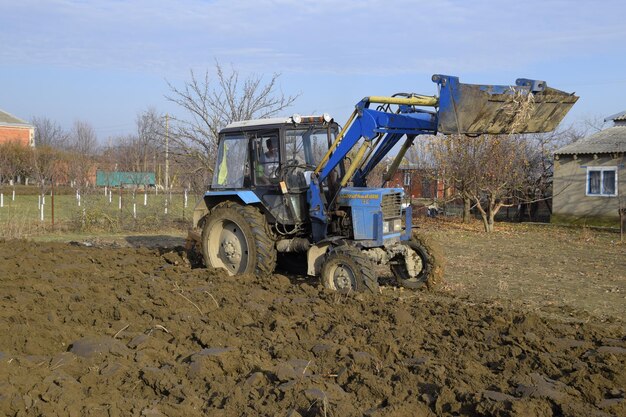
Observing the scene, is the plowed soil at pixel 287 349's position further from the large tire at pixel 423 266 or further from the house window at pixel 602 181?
the house window at pixel 602 181

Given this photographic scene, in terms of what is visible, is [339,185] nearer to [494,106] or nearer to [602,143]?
[494,106]

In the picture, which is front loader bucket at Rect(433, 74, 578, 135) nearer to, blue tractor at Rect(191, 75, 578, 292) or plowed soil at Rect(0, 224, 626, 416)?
blue tractor at Rect(191, 75, 578, 292)

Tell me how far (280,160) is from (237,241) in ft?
4.72

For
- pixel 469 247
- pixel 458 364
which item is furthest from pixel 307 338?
pixel 469 247

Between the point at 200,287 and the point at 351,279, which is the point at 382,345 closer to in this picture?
the point at 351,279

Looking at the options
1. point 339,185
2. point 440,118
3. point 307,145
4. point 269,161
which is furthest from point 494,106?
point 269,161

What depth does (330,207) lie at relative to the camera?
9281 mm

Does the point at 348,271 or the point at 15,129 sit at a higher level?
the point at 15,129

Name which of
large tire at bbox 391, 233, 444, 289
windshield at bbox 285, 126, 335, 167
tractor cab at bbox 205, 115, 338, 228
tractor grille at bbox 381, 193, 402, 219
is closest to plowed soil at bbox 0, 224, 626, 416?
large tire at bbox 391, 233, 444, 289

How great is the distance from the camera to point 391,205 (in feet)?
31.1

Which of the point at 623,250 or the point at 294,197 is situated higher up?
the point at 294,197

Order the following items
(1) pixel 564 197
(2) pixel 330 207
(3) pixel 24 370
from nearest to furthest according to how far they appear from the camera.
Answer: (3) pixel 24 370 < (2) pixel 330 207 < (1) pixel 564 197

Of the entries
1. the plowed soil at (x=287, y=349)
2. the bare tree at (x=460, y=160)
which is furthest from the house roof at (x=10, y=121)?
the plowed soil at (x=287, y=349)

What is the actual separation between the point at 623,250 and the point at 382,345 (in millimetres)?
12400
